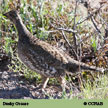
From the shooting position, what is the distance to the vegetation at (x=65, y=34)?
5.65 meters

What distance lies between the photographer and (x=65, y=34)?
252 inches

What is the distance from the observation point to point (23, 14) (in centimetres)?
660

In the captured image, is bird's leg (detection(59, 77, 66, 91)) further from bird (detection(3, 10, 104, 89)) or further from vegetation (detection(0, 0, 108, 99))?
vegetation (detection(0, 0, 108, 99))

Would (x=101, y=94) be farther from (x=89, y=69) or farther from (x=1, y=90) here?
(x=1, y=90)

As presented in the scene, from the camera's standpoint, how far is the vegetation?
A: 5648 millimetres

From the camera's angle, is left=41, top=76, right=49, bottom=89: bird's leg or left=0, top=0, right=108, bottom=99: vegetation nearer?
left=41, top=76, right=49, bottom=89: bird's leg

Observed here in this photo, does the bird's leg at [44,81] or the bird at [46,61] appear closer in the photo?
the bird at [46,61]

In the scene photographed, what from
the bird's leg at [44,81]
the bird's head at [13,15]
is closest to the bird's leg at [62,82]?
the bird's leg at [44,81]

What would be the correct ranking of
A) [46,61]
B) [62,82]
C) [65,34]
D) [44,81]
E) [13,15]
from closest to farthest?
[46,61]
[62,82]
[44,81]
[13,15]
[65,34]

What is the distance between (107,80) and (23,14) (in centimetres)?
240

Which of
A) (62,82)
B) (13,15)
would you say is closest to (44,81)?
(62,82)

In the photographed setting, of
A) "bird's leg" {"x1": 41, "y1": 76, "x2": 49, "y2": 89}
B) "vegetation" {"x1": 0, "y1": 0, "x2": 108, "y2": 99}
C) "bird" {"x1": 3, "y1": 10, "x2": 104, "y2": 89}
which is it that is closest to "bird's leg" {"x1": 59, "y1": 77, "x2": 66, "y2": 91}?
"bird" {"x1": 3, "y1": 10, "x2": 104, "y2": 89}

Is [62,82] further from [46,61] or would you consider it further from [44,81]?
[46,61]

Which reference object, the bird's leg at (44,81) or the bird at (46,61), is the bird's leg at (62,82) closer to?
the bird at (46,61)
